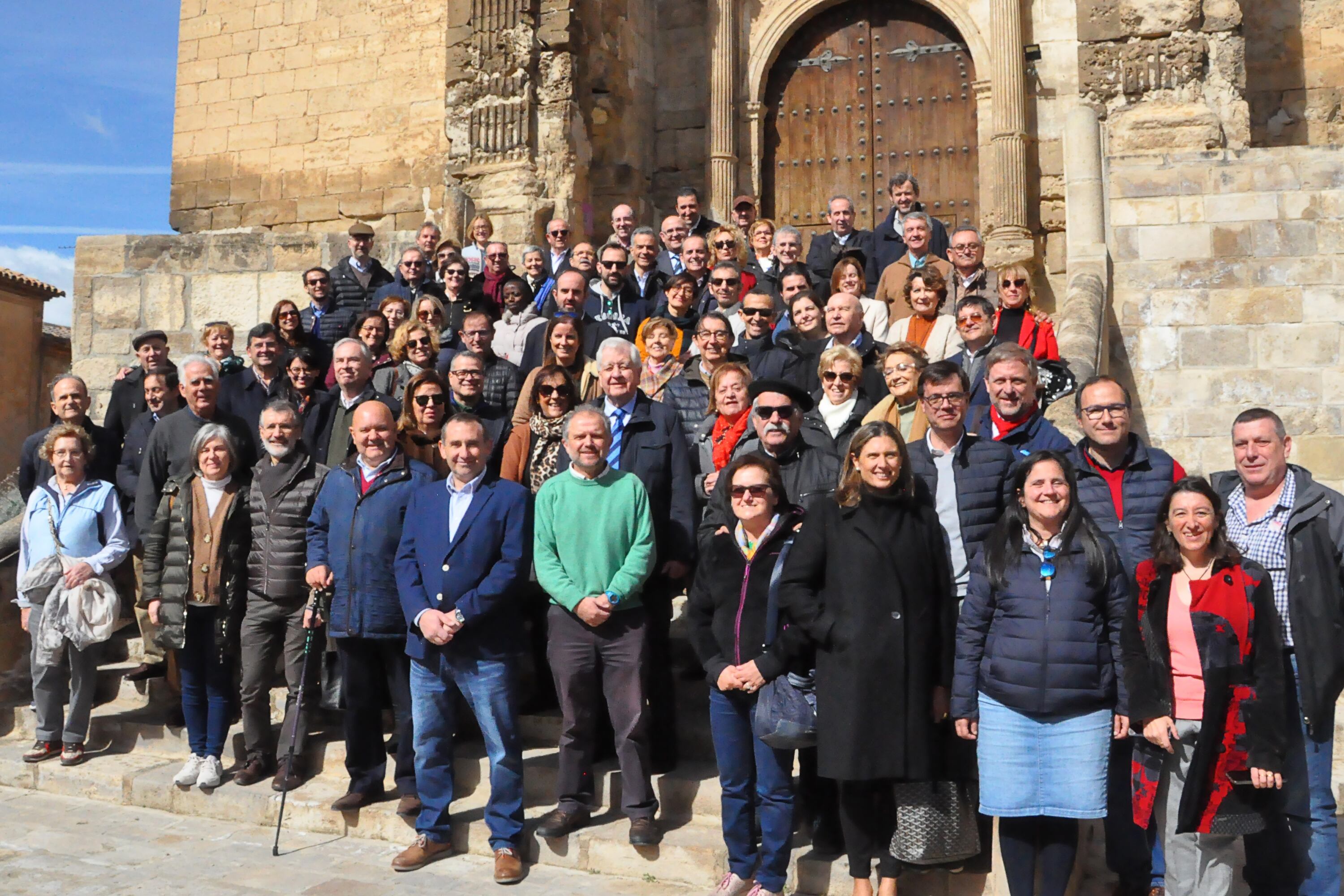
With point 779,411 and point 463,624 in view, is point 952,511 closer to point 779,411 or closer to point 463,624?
point 779,411

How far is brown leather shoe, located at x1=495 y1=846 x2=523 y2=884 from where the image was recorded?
5.05 m

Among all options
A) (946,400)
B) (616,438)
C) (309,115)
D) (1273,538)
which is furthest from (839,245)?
(309,115)

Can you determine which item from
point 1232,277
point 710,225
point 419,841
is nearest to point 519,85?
point 710,225

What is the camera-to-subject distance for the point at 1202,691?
13.5ft

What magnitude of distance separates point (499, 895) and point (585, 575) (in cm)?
126

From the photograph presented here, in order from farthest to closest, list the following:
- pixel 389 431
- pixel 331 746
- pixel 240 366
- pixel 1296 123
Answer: pixel 1296 123 < pixel 240 366 < pixel 331 746 < pixel 389 431

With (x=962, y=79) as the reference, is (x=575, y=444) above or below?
below

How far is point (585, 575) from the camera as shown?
525cm

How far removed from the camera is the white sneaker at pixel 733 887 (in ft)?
15.5

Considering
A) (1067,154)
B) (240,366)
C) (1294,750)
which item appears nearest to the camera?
(1294,750)

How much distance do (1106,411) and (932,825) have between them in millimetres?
1572

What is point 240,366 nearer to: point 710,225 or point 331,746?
point 331,746

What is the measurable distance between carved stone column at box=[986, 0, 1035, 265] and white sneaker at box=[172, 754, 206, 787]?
24.5ft

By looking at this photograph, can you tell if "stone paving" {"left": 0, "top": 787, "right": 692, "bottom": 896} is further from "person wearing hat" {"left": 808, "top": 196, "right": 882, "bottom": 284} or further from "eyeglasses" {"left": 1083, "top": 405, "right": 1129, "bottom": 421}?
"person wearing hat" {"left": 808, "top": 196, "right": 882, "bottom": 284}
